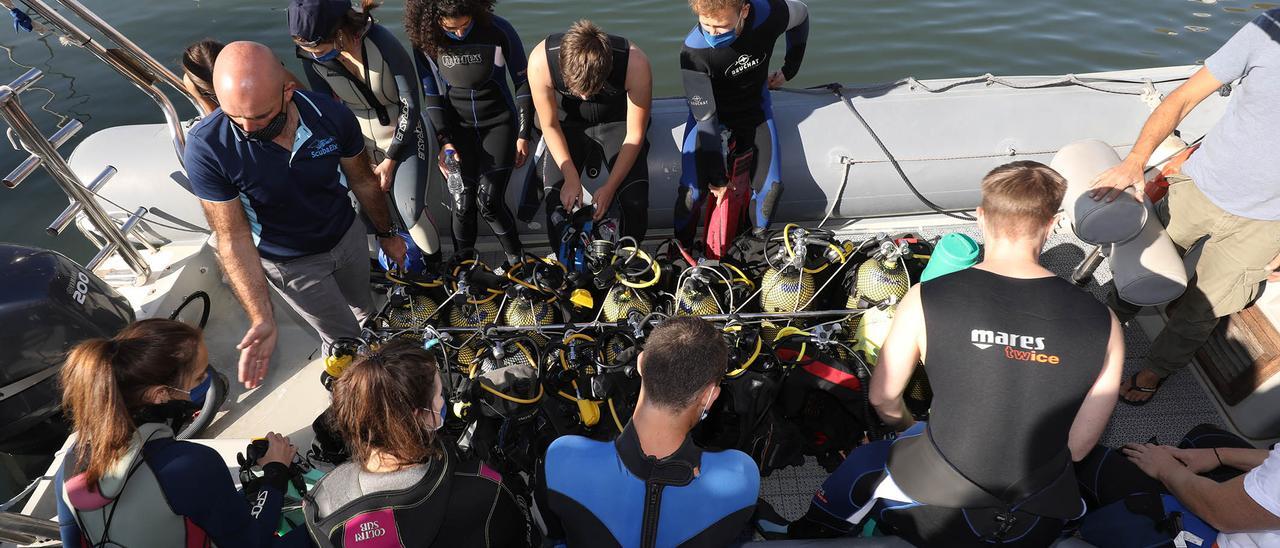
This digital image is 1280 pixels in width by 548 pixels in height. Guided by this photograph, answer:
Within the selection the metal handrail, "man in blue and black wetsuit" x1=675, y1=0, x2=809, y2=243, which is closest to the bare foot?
"man in blue and black wetsuit" x1=675, y1=0, x2=809, y2=243

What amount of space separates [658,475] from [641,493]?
0.06 m

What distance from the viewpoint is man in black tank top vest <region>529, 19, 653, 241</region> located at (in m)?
2.58

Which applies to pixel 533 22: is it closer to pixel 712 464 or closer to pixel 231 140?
pixel 231 140

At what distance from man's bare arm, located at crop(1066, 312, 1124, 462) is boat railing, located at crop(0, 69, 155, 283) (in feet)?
11.0

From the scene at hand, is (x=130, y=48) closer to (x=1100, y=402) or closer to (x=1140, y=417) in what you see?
(x=1100, y=402)

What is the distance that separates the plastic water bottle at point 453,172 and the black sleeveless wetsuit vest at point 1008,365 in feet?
Answer: 6.87

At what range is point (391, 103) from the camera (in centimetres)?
292

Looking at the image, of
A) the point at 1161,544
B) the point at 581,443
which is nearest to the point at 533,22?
the point at 581,443

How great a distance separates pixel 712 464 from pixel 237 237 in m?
1.67

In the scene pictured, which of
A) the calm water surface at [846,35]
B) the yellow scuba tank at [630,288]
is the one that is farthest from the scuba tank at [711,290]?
the calm water surface at [846,35]

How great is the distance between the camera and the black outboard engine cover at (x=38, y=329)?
89.4 inches

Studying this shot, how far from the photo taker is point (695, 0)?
270 centimetres

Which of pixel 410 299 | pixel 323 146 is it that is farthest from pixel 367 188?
pixel 410 299

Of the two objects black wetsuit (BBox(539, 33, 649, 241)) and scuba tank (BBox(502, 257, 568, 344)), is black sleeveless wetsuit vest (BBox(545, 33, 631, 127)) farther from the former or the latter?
scuba tank (BBox(502, 257, 568, 344))
